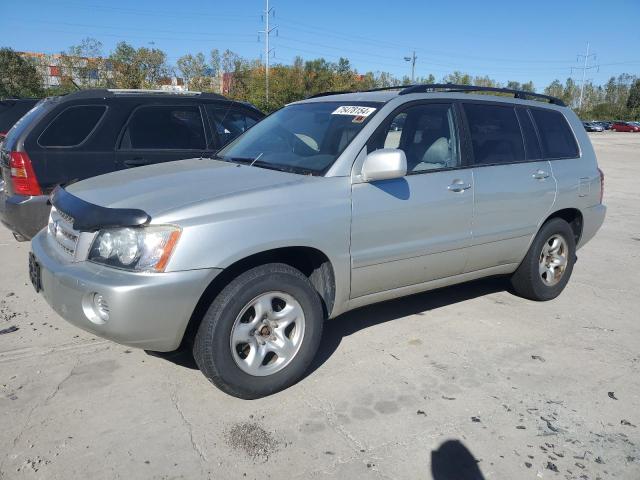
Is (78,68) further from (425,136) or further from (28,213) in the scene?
(425,136)

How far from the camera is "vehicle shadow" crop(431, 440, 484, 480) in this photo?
2.63m

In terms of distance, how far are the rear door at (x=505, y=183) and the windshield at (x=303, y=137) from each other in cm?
107

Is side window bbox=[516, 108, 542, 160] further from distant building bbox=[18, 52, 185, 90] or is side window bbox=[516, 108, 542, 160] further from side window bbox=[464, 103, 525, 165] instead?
distant building bbox=[18, 52, 185, 90]

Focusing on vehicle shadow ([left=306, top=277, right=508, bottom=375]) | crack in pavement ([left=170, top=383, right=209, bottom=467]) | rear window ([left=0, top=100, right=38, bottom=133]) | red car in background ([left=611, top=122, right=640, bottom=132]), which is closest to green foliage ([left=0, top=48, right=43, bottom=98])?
rear window ([left=0, top=100, right=38, bottom=133])

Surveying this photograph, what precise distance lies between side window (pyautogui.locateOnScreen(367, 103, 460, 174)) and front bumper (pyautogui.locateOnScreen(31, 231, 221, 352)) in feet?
5.65

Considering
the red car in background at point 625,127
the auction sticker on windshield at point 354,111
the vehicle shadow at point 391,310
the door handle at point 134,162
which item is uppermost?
the auction sticker on windshield at point 354,111

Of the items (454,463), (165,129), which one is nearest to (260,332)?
(454,463)

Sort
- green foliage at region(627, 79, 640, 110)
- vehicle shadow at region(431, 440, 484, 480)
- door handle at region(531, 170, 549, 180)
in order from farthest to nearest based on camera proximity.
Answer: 1. green foliage at region(627, 79, 640, 110)
2. door handle at region(531, 170, 549, 180)
3. vehicle shadow at region(431, 440, 484, 480)

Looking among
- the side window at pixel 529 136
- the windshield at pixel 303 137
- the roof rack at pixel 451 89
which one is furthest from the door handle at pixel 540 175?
the windshield at pixel 303 137

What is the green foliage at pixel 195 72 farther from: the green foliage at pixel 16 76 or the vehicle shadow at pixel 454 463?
the vehicle shadow at pixel 454 463

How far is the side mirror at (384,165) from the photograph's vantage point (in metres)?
3.39

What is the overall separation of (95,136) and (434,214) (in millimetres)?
3649

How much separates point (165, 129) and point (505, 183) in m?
3.71

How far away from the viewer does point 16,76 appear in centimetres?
3291
